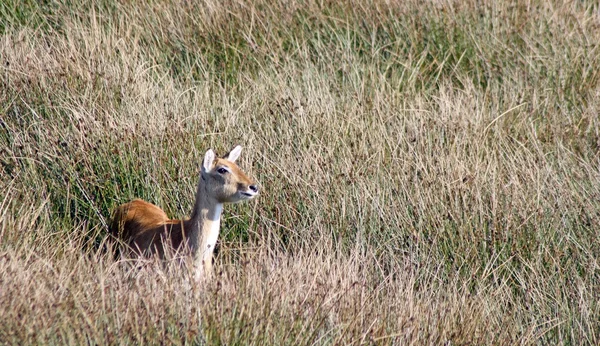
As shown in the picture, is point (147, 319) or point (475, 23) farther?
point (475, 23)

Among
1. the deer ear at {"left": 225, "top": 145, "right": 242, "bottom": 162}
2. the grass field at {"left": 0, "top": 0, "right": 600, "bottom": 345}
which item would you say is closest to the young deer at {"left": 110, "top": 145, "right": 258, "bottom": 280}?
the deer ear at {"left": 225, "top": 145, "right": 242, "bottom": 162}

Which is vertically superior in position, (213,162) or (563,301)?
(213,162)

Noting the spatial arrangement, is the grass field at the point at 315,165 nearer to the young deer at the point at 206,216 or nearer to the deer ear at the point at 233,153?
the young deer at the point at 206,216

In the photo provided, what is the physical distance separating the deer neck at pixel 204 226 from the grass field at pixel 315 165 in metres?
0.27

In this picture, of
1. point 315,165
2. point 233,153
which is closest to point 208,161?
point 233,153

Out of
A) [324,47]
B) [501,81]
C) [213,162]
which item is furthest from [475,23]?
[213,162]

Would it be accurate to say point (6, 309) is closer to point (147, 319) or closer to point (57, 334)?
point (57, 334)

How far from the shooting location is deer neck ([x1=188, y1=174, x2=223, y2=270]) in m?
5.44

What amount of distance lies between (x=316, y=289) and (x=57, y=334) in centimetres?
120

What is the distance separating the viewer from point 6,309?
13.2ft

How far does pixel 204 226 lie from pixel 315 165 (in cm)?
99

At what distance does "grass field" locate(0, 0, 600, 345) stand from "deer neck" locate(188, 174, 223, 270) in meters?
0.27

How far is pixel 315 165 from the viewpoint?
20.2 ft

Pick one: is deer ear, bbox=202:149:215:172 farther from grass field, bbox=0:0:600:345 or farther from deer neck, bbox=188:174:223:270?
grass field, bbox=0:0:600:345
